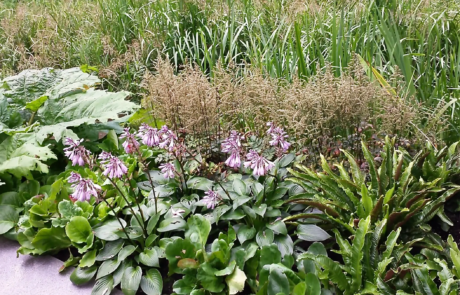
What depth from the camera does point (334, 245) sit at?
2307mm

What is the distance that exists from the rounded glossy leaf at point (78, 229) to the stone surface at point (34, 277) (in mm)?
191

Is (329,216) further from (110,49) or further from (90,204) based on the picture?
(110,49)

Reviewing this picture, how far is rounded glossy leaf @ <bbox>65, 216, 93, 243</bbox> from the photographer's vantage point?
2.43m

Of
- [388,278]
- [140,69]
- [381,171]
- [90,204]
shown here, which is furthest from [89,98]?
[388,278]

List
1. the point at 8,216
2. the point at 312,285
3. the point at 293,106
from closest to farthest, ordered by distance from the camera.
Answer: the point at 312,285
the point at 8,216
the point at 293,106

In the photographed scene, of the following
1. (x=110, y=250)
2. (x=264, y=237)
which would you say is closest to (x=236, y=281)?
(x=264, y=237)

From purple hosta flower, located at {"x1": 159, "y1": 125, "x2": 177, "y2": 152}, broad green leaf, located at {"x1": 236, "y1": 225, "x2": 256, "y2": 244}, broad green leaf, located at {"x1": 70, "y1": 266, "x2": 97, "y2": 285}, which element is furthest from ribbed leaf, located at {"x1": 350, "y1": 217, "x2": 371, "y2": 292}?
broad green leaf, located at {"x1": 70, "y1": 266, "x2": 97, "y2": 285}

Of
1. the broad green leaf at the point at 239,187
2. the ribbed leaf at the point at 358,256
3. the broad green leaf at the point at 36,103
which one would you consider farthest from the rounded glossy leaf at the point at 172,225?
the broad green leaf at the point at 36,103

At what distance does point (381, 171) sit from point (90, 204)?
1742 mm

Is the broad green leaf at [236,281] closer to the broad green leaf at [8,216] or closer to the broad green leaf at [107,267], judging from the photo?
the broad green leaf at [107,267]

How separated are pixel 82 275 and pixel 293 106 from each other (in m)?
1.67

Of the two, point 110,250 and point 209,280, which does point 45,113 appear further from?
point 209,280

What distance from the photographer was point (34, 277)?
96.5 inches

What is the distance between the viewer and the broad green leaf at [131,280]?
7.14 feet
